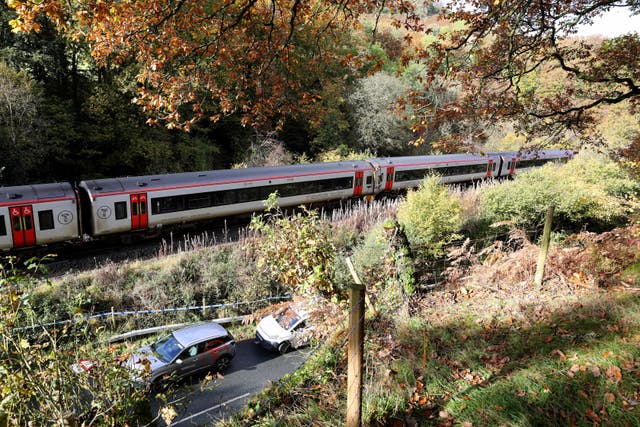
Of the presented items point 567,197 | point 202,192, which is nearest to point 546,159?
point 567,197

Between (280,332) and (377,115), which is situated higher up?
(377,115)

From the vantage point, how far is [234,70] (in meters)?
6.11

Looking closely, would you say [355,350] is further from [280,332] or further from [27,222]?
[27,222]

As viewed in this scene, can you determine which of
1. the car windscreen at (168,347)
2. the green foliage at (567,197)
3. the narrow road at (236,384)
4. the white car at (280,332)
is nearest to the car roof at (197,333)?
the car windscreen at (168,347)

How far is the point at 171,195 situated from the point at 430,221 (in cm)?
822

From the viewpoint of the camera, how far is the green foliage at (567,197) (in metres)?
13.3

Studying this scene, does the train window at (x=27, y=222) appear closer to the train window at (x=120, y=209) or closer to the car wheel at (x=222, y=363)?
the train window at (x=120, y=209)

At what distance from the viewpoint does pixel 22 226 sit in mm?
10258

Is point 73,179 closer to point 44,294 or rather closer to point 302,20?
point 44,294

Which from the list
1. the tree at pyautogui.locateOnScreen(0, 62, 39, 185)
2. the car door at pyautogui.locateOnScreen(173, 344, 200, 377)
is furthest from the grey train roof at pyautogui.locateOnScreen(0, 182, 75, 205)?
the car door at pyautogui.locateOnScreen(173, 344, 200, 377)

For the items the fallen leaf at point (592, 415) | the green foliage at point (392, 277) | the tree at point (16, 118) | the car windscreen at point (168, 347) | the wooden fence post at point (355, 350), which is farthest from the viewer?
the tree at point (16, 118)

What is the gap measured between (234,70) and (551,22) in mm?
6538

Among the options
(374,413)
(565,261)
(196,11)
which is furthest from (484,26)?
(374,413)

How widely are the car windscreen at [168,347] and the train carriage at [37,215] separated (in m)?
4.92
